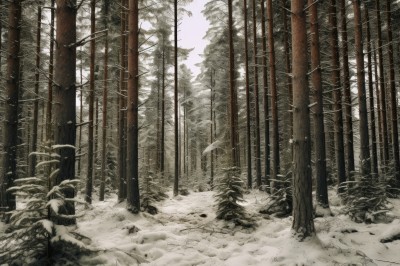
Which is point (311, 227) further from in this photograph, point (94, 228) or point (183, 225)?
point (94, 228)

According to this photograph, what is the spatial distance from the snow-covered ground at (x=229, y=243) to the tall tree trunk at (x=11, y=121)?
8.27 ft

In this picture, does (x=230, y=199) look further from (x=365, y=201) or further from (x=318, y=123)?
(x=318, y=123)

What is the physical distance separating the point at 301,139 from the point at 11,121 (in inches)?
318

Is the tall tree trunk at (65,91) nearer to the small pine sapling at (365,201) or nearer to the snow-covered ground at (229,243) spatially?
the snow-covered ground at (229,243)

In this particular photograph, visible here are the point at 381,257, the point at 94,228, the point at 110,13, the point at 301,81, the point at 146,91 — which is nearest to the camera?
the point at 381,257

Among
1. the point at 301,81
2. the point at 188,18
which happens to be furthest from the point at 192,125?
the point at 301,81

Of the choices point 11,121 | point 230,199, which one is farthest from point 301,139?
point 11,121

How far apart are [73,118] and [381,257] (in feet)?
21.0

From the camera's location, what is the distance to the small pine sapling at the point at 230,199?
7.69 m

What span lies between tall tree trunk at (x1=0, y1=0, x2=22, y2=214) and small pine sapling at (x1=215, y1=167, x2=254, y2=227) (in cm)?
588

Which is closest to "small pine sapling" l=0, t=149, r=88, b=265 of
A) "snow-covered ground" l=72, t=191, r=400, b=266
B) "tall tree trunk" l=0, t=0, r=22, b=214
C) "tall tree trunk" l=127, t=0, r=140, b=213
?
"snow-covered ground" l=72, t=191, r=400, b=266

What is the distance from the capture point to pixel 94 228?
6902 millimetres

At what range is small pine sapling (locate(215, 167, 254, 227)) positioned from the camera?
25.2 feet

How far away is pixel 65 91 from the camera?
5.31 meters
